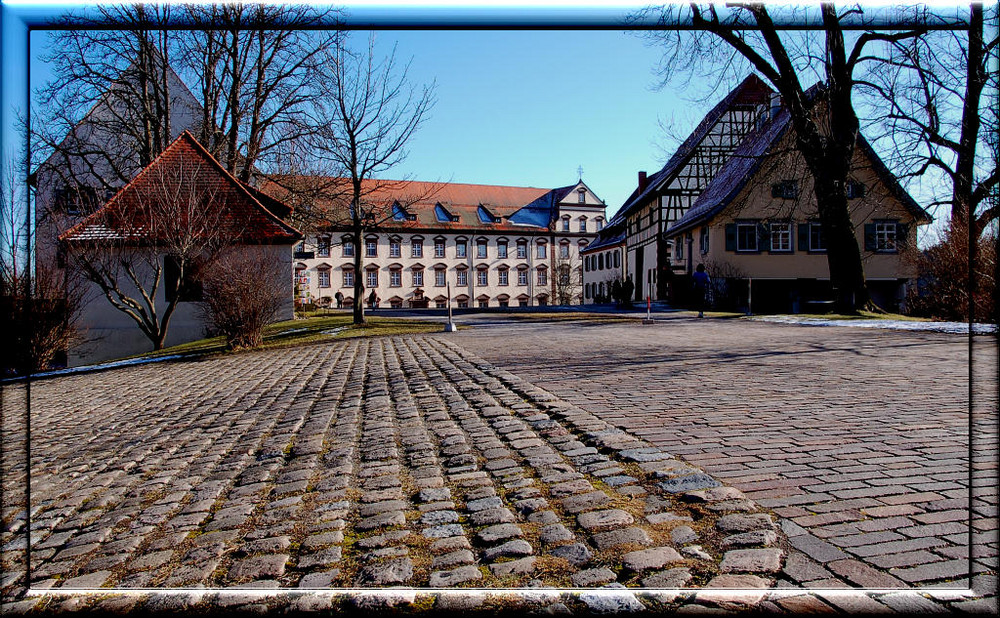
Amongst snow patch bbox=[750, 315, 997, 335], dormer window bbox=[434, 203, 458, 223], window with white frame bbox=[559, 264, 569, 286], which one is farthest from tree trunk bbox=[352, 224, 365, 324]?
window with white frame bbox=[559, 264, 569, 286]

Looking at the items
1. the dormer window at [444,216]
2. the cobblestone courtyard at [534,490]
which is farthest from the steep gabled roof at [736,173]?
the cobblestone courtyard at [534,490]

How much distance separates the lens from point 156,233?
15.5 metres

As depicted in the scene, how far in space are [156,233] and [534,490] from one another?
1536 centimetres

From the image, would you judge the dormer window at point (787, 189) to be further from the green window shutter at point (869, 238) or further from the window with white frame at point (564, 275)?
the window with white frame at point (564, 275)

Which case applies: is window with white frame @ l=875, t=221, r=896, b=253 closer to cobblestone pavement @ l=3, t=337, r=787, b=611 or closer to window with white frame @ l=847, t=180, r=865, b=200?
window with white frame @ l=847, t=180, r=865, b=200

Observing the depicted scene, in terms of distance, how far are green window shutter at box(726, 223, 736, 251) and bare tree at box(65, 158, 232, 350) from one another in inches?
846

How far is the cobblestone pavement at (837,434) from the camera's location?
5.92 feet

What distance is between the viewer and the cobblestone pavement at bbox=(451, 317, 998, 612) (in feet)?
5.92

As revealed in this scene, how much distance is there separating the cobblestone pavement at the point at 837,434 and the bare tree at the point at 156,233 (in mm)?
9596

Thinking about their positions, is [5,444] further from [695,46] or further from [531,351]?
[531,351]

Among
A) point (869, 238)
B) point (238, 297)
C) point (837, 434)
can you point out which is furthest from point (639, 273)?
point (837, 434)

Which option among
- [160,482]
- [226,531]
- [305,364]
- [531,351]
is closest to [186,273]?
[305,364]

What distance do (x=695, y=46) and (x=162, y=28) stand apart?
164cm

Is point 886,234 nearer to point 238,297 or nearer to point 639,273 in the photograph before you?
point 238,297
